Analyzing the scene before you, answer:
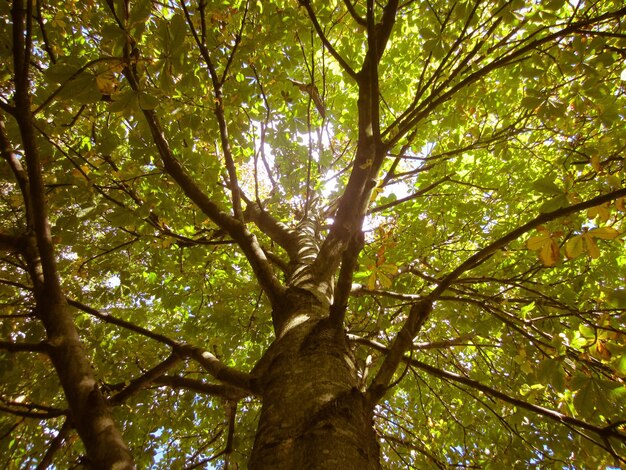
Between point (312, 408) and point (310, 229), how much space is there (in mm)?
2462

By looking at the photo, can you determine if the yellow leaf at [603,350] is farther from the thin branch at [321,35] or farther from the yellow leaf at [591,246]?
the thin branch at [321,35]

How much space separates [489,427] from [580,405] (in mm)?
3160

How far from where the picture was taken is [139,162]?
237cm

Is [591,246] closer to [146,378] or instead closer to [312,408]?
[312,408]

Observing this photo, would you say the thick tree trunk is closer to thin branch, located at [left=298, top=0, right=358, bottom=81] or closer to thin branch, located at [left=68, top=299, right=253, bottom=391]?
thin branch, located at [left=68, top=299, right=253, bottom=391]

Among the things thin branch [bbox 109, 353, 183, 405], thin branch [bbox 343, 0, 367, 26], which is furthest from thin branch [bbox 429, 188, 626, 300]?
thin branch [bbox 109, 353, 183, 405]

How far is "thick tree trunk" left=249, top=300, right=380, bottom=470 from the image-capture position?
3.33 feet

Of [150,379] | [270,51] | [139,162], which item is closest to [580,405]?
[150,379]

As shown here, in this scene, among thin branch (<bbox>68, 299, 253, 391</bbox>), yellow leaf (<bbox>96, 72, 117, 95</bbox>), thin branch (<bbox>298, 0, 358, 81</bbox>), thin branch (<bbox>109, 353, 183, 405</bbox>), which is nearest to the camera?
yellow leaf (<bbox>96, 72, 117, 95</bbox>)

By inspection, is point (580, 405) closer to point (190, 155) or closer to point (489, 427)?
point (190, 155)

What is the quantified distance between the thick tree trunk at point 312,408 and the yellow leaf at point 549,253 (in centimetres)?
85

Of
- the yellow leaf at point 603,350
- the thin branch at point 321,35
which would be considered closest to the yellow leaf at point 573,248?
the yellow leaf at point 603,350

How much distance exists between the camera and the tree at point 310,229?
50.9 inches

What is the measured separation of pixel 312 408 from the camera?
117cm
